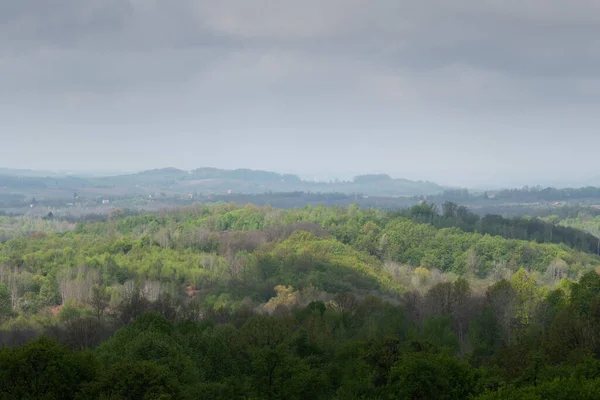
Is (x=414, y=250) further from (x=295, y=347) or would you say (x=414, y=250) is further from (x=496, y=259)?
(x=295, y=347)

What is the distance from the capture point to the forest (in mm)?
23609

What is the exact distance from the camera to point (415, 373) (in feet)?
78.1

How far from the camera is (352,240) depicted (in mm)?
104312

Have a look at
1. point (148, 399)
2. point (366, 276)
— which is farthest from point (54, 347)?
point (366, 276)

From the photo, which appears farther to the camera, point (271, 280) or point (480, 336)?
point (271, 280)

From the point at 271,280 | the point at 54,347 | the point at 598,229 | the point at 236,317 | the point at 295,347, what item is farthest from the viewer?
the point at 598,229

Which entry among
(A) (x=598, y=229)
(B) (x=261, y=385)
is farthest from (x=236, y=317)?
(A) (x=598, y=229)

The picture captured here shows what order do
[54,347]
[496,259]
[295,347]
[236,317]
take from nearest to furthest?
[54,347], [295,347], [236,317], [496,259]

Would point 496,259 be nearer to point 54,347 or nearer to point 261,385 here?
point 261,385

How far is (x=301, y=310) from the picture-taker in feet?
155

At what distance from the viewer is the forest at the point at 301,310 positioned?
23.6 meters

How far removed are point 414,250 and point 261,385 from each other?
75.1 m

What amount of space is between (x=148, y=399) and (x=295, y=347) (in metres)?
13.4

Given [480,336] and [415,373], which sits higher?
[415,373]
